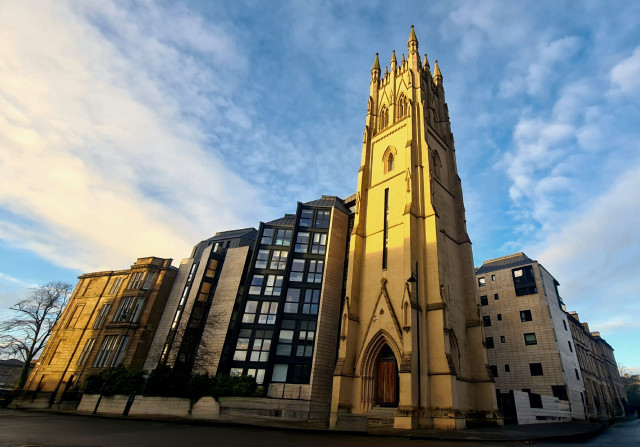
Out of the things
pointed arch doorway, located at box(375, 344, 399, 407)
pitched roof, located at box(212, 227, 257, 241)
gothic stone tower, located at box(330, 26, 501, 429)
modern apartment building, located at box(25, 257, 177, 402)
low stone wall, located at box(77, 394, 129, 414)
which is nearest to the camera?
gothic stone tower, located at box(330, 26, 501, 429)

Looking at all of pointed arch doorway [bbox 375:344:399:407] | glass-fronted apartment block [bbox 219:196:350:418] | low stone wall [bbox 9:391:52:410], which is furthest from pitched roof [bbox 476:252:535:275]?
low stone wall [bbox 9:391:52:410]

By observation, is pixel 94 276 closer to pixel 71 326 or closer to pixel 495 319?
pixel 71 326

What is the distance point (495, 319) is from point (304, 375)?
29.6 m

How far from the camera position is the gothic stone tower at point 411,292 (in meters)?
20.9

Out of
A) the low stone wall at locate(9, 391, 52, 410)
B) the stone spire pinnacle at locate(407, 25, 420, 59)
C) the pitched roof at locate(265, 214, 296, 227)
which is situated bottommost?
the low stone wall at locate(9, 391, 52, 410)

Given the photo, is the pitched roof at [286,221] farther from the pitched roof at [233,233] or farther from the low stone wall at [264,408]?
the low stone wall at [264,408]

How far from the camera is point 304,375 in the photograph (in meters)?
31.4

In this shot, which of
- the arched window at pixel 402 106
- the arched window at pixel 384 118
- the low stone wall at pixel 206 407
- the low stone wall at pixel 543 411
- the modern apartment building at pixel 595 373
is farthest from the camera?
the modern apartment building at pixel 595 373

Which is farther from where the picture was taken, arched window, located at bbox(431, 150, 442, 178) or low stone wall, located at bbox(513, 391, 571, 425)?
arched window, located at bbox(431, 150, 442, 178)

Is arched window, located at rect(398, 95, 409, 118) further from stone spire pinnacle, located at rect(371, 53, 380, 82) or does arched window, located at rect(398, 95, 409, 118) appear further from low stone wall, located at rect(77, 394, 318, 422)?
low stone wall, located at rect(77, 394, 318, 422)

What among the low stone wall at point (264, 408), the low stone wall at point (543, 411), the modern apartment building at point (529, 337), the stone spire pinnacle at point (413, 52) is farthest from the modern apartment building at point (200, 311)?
the stone spire pinnacle at point (413, 52)

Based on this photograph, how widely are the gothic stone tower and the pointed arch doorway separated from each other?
0.21 feet

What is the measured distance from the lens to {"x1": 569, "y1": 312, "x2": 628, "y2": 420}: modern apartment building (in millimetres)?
46862

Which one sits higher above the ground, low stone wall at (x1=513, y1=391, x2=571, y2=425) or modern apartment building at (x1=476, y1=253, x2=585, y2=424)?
modern apartment building at (x1=476, y1=253, x2=585, y2=424)
